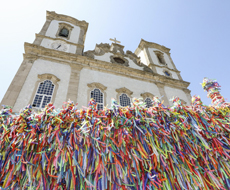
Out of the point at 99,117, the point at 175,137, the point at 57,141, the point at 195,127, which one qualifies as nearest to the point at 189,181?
the point at 175,137

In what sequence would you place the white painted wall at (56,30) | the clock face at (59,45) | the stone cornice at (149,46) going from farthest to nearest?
the stone cornice at (149,46)
the white painted wall at (56,30)
the clock face at (59,45)

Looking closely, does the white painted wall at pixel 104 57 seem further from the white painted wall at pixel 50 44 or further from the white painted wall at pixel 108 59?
the white painted wall at pixel 50 44

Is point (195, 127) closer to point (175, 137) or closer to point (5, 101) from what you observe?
point (175, 137)

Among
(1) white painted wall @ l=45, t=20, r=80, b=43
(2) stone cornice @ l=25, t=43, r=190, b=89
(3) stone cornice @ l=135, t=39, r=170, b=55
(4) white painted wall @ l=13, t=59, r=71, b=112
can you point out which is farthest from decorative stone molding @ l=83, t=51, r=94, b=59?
(3) stone cornice @ l=135, t=39, r=170, b=55

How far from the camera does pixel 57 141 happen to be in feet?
9.78

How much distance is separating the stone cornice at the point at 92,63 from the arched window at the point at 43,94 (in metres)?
2.24

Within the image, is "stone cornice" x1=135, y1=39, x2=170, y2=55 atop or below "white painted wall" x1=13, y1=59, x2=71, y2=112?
atop

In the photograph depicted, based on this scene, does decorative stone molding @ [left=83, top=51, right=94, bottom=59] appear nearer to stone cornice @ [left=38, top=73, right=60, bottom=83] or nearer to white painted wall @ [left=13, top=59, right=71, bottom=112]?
white painted wall @ [left=13, top=59, right=71, bottom=112]

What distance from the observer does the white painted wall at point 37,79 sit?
22.7 feet

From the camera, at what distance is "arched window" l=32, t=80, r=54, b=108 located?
717cm

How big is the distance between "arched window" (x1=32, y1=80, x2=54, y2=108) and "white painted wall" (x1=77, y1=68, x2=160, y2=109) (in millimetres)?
1708

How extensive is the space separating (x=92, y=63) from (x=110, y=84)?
2336 millimetres

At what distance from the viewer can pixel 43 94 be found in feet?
24.8

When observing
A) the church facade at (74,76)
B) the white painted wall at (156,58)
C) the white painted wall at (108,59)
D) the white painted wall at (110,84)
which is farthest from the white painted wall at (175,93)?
the white painted wall at (156,58)
